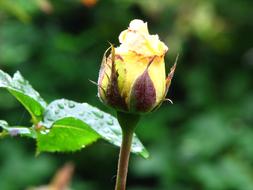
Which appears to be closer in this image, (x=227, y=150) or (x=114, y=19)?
(x=227, y=150)

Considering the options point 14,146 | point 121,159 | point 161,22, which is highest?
point 161,22

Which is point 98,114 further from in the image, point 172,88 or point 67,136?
point 172,88

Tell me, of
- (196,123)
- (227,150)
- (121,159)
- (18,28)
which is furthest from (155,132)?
(121,159)

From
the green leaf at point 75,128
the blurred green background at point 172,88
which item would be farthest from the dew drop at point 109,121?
the blurred green background at point 172,88

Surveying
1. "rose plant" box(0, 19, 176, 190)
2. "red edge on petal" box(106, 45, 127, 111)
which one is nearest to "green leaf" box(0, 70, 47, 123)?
"rose plant" box(0, 19, 176, 190)

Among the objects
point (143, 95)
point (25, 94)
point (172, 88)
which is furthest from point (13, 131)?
point (172, 88)

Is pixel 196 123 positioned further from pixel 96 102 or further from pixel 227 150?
pixel 96 102

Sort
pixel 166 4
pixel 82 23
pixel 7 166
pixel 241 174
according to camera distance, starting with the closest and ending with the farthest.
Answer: pixel 241 174
pixel 7 166
pixel 166 4
pixel 82 23
